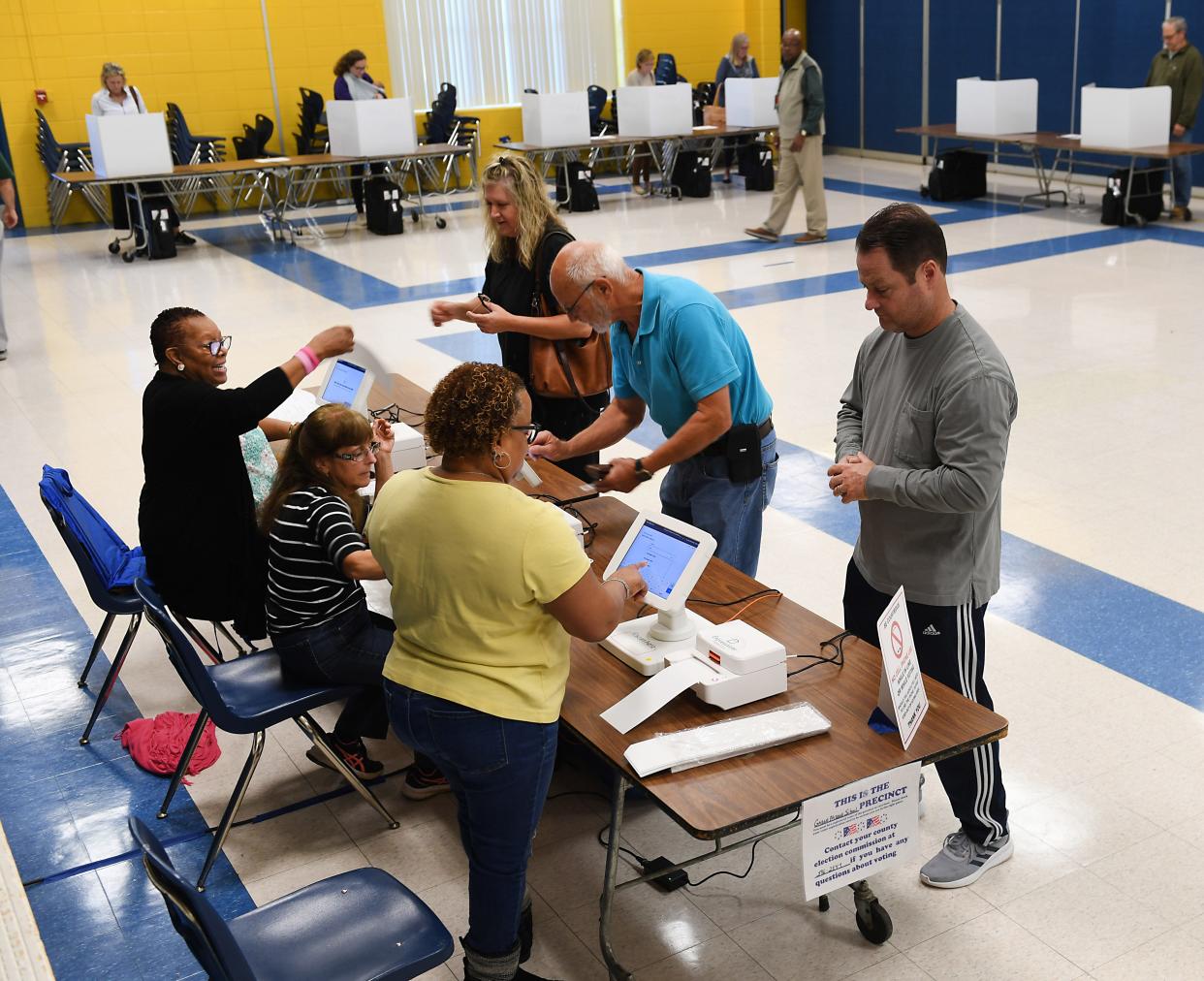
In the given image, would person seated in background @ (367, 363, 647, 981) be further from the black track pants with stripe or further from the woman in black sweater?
the woman in black sweater

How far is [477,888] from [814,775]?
67cm

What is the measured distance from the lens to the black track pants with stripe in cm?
273

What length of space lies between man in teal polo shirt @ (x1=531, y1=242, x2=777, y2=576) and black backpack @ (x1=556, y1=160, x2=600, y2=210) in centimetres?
1017

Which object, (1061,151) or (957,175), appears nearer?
(957,175)

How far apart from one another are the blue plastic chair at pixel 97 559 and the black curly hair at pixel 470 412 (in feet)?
6.06

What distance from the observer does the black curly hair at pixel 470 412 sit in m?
2.19

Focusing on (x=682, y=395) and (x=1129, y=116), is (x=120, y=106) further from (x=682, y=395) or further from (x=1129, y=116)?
(x=682, y=395)

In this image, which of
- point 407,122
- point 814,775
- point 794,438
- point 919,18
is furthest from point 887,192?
point 814,775

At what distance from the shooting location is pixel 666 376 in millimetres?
3176

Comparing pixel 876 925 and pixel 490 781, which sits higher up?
pixel 490 781

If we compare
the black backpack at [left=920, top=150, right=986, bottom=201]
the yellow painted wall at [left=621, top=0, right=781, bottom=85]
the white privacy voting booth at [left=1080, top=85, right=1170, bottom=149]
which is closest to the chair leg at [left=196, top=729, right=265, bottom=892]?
the white privacy voting booth at [left=1080, top=85, right=1170, bottom=149]

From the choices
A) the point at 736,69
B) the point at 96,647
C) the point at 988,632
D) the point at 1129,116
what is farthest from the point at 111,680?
the point at 736,69

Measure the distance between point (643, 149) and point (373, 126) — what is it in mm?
3706

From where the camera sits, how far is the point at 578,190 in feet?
43.7
